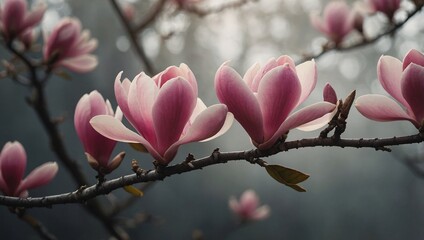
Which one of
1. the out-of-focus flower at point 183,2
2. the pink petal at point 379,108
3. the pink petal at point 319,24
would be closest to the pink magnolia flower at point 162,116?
the pink petal at point 379,108

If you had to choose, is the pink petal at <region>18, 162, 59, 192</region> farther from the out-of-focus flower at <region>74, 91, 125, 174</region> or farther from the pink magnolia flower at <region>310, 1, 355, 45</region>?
the pink magnolia flower at <region>310, 1, 355, 45</region>

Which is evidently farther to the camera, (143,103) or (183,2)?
(183,2)

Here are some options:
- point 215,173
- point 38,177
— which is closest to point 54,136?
point 38,177

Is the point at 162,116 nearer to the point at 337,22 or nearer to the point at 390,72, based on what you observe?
the point at 390,72

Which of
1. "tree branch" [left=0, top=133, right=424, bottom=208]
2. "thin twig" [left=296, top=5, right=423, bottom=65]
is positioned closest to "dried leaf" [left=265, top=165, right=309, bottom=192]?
"tree branch" [left=0, top=133, right=424, bottom=208]

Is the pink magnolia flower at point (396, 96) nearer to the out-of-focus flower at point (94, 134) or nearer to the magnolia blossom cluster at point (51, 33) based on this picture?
the out-of-focus flower at point (94, 134)
